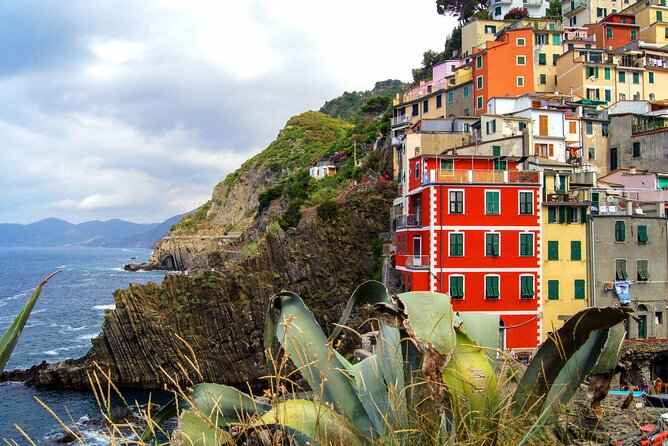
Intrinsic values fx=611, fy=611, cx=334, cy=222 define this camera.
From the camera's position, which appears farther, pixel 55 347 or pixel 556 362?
pixel 55 347

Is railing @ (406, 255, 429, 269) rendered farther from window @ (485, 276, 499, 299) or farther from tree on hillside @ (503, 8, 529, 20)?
tree on hillside @ (503, 8, 529, 20)

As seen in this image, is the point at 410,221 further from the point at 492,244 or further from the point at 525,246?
the point at 525,246

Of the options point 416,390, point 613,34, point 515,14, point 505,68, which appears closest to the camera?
point 416,390

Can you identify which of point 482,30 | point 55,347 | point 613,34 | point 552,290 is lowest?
point 55,347

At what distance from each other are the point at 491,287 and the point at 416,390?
26.8m

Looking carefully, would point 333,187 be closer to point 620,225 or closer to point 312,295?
point 312,295

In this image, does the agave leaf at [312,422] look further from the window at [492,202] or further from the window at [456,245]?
the window at [492,202]

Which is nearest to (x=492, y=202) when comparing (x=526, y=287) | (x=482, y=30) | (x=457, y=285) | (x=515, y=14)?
(x=457, y=285)

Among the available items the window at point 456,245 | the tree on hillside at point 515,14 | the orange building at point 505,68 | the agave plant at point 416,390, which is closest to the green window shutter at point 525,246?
the window at point 456,245

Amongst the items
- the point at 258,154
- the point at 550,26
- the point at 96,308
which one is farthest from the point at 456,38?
the point at 258,154

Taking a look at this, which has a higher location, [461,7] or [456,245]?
[461,7]

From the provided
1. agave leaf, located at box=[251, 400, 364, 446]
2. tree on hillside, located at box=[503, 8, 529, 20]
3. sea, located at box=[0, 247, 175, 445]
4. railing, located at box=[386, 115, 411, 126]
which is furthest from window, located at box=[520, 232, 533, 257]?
tree on hillside, located at box=[503, 8, 529, 20]

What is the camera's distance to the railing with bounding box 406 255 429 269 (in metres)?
29.7

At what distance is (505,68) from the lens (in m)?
50.9
